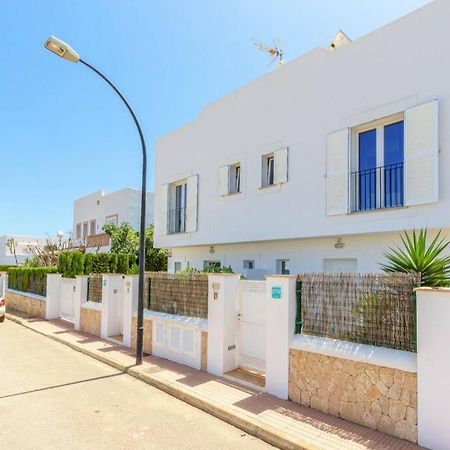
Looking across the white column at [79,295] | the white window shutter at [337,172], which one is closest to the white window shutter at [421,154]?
the white window shutter at [337,172]

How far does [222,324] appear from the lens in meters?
7.55

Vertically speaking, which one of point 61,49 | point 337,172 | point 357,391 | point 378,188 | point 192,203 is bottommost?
point 357,391

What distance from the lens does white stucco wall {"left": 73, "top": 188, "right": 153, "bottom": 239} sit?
27.2 metres

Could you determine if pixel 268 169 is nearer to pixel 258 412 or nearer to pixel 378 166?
pixel 378 166

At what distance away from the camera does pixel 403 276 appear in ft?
17.0

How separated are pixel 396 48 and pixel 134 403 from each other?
30.4 ft

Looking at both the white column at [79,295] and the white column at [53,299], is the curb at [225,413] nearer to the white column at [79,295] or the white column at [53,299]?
the white column at [79,295]

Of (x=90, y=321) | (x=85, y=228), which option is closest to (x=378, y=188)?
(x=90, y=321)

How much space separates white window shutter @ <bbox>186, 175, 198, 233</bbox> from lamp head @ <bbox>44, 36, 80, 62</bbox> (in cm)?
734

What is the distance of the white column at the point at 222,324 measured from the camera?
753 cm

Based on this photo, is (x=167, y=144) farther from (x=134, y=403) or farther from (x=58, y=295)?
(x=134, y=403)

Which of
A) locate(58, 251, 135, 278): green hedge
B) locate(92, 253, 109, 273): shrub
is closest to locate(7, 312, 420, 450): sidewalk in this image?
locate(58, 251, 135, 278): green hedge

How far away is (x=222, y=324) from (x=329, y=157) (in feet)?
17.5

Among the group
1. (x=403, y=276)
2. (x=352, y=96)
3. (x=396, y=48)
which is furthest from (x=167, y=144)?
(x=403, y=276)
